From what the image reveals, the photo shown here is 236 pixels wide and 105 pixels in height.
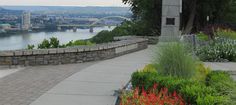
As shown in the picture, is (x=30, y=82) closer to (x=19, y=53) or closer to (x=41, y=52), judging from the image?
(x=19, y=53)

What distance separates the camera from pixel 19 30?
18.6 metres

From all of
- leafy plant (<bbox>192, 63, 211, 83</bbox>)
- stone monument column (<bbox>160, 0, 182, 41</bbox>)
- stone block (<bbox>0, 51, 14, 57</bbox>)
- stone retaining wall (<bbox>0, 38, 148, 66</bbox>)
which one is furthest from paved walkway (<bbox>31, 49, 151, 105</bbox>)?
stone monument column (<bbox>160, 0, 182, 41</bbox>)

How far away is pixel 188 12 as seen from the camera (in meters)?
26.1

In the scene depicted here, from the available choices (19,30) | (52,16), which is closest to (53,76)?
(19,30)

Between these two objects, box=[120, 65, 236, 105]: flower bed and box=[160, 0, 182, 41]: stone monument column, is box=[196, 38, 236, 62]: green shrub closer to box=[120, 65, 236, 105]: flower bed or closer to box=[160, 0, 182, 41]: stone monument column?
box=[160, 0, 182, 41]: stone monument column

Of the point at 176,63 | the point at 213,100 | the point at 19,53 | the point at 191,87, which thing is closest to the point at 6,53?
the point at 19,53

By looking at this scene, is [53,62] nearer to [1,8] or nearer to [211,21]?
[1,8]

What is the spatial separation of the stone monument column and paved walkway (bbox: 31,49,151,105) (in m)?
5.80

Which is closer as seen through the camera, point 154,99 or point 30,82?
point 154,99

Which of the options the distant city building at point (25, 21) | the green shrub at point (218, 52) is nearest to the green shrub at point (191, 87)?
the green shrub at point (218, 52)

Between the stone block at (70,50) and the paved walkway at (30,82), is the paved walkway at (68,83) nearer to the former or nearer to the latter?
Answer: the paved walkway at (30,82)

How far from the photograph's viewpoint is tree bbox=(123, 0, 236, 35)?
25031 mm

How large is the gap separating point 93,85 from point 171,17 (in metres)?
10.6

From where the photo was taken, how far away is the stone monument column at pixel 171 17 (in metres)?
19.5
